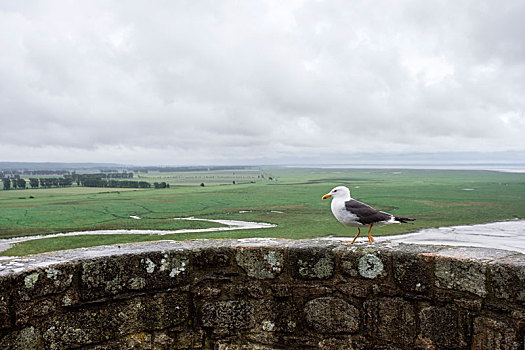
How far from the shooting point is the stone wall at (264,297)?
2701mm

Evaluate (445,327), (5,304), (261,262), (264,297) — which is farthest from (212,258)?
(445,327)

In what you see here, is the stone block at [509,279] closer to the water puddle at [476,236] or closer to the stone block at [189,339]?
the stone block at [189,339]

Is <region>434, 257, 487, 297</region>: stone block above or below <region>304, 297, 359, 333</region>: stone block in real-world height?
above

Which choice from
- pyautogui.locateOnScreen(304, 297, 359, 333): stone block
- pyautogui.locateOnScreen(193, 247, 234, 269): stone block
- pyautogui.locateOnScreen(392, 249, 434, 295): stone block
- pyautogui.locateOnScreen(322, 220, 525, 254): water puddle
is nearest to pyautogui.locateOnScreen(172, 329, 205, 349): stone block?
pyautogui.locateOnScreen(193, 247, 234, 269): stone block

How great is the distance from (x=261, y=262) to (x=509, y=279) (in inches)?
76.5

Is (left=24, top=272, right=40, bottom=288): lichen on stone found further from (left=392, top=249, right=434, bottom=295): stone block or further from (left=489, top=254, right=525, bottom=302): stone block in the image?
(left=489, top=254, right=525, bottom=302): stone block

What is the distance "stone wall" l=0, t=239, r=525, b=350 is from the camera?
2.70 meters

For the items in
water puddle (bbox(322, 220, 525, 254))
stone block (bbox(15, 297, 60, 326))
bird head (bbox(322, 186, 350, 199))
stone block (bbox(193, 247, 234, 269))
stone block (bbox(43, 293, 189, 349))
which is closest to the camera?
stone block (bbox(15, 297, 60, 326))

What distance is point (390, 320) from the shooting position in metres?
3.00

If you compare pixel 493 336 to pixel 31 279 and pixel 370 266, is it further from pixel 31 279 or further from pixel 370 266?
pixel 31 279

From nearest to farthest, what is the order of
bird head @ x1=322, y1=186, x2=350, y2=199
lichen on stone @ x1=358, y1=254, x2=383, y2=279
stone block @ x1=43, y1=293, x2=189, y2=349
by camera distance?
stone block @ x1=43, y1=293, x2=189, y2=349
lichen on stone @ x1=358, y1=254, x2=383, y2=279
bird head @ x1=322, y1=186, x2=350, y2=199

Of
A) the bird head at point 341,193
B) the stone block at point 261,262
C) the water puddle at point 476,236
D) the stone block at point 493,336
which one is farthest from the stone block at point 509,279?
the water puddle at point 476,236

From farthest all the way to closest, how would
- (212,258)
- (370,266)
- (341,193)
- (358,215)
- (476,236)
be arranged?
(476,236)
(341,193)
(358,215)
(212,258)
(370,266)

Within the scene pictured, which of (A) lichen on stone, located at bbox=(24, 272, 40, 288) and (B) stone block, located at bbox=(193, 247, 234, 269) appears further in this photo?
(B) stone block, located at bbox=(193, 247, 234, 269)
